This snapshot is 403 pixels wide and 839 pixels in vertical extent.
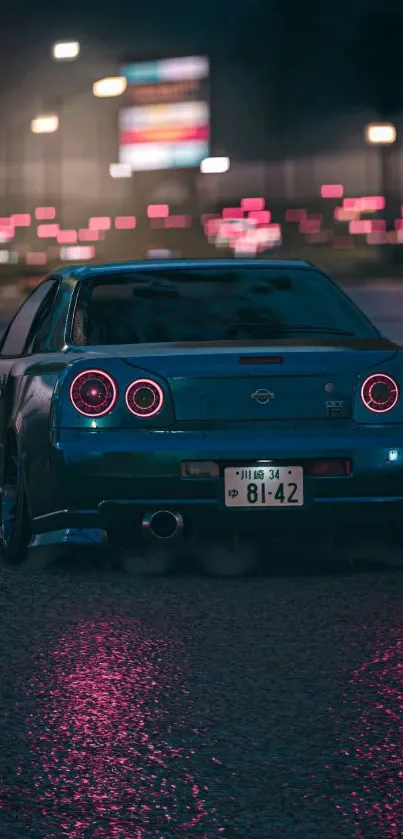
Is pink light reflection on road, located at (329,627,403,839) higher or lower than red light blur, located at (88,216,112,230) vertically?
lower

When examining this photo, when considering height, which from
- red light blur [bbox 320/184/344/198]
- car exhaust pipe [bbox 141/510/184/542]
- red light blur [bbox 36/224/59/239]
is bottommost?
car exhaust pipe [bbox 141/510/184/542]

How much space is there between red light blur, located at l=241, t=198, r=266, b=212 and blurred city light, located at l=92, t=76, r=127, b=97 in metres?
110

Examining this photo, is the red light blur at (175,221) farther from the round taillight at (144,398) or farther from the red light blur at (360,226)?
the round taillight at (144,398)

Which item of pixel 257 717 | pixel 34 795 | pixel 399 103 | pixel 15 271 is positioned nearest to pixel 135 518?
pixel 257 717

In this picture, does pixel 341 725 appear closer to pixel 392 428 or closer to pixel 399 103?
pixel 392 428

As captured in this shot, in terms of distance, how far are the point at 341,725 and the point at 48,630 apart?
5.88ft

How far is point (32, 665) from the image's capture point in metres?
5.93

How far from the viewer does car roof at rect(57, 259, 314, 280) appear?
324 inches

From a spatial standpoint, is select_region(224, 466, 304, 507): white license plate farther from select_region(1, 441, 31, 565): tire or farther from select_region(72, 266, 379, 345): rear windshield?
select_region(1, 441, 31, 565): tire

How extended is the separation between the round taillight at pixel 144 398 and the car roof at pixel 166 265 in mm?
1014

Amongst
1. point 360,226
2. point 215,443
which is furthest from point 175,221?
point 215,443

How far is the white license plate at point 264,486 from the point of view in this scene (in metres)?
7.25

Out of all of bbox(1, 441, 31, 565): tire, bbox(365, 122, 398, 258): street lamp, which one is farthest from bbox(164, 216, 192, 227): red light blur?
bbox(1, 441, 31, 565): tire

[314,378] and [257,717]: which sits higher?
[314,378]
